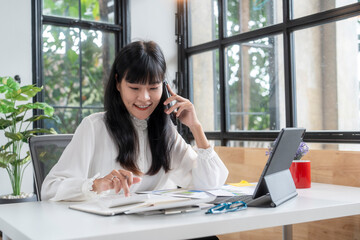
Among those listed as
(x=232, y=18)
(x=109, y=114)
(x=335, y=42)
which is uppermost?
(x=232, y=18)

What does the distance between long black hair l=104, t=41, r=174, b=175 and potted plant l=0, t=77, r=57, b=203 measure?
1644mm

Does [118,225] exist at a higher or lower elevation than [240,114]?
lower

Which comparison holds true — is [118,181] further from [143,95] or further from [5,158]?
[5,158]

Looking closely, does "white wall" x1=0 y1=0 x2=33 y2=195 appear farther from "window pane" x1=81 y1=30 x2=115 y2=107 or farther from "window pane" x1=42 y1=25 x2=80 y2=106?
"window pane" x1=81 y1=30 x2=115 y2=107

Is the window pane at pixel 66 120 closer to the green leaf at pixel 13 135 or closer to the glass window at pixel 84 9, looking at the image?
the green leaf at pixel 13 135

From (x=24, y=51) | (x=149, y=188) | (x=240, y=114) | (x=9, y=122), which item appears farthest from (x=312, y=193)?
(x=24, y=51)

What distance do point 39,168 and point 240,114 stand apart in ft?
6.58

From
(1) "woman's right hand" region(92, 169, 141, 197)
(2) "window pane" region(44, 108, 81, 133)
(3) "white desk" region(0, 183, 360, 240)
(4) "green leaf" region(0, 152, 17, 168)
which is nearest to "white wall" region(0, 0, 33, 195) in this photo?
(4) "green leaf" region(0, 152, 17, 168)

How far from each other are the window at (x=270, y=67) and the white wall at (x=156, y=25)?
101mm

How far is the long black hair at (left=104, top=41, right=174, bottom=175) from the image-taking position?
171 centimetres

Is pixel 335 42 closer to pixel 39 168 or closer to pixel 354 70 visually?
pixel 354 70

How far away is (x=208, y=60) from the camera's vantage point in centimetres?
380

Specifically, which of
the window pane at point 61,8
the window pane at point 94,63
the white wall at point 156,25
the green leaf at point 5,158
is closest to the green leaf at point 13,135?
the green leaf at point 5,158

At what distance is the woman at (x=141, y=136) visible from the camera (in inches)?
67.0
